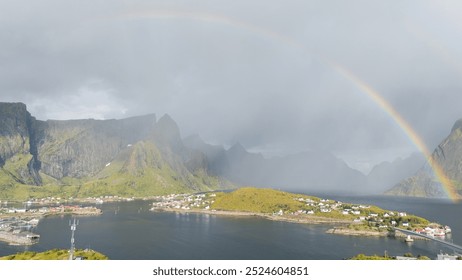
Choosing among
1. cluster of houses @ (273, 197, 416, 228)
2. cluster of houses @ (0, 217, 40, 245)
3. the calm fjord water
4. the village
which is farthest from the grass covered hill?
cluster of houses @ (0, 217, 40, 245)

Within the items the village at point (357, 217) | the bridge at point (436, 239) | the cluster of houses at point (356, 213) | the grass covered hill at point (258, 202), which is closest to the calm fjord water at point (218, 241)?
the bridge at point (436, 239)

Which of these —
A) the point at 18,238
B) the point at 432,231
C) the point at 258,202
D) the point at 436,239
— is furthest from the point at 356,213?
the point at 18,238

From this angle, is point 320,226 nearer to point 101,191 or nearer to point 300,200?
point 300,200

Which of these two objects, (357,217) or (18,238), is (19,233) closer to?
(18,238)

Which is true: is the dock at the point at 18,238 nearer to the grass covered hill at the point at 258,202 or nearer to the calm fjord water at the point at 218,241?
the calm fjord water at the point at 218,241

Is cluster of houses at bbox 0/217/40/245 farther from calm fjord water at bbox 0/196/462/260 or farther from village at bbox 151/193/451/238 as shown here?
village at bbox 151/193/451/238
